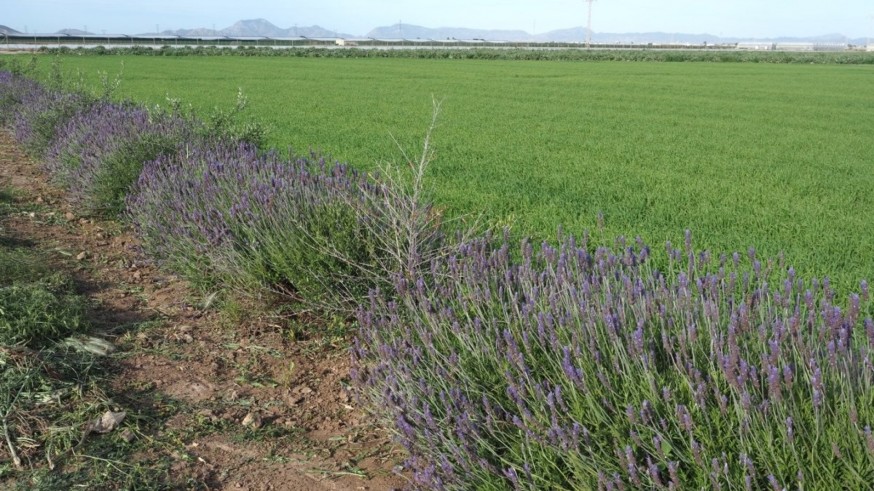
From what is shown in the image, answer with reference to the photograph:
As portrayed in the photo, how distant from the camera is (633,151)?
48.0ft

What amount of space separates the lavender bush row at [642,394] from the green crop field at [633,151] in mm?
3765

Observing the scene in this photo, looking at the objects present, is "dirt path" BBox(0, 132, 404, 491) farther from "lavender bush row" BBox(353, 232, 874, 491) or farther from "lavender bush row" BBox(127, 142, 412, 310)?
"lavender bush row" BBox(353, 232, 874, 491)

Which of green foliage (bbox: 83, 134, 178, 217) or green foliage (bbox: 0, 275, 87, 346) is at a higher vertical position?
green foliage (bbox: 83, 134, 178, 217)

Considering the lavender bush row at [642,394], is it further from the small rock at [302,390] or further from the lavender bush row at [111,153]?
the lavender bush row at [111,153]

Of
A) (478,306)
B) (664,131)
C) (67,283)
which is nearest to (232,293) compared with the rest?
(67,283)

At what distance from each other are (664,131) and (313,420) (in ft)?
52.0

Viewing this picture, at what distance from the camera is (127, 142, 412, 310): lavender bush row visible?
466 centimetres

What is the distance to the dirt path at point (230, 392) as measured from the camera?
3361mm

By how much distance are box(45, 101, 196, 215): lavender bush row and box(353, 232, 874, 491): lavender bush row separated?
5235 millimetres

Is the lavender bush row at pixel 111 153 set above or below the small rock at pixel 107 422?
above

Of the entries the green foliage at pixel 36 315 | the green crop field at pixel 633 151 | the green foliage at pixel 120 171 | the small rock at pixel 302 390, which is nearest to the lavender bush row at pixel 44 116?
the green crop field at pixel 633 151

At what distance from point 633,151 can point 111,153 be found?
998 centimetres

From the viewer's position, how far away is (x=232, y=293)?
5.18 metres

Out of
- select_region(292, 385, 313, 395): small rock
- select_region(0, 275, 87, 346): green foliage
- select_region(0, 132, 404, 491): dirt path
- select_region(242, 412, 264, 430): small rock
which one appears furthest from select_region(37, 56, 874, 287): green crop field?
select_region(242, 412, 264, 430): small rock
